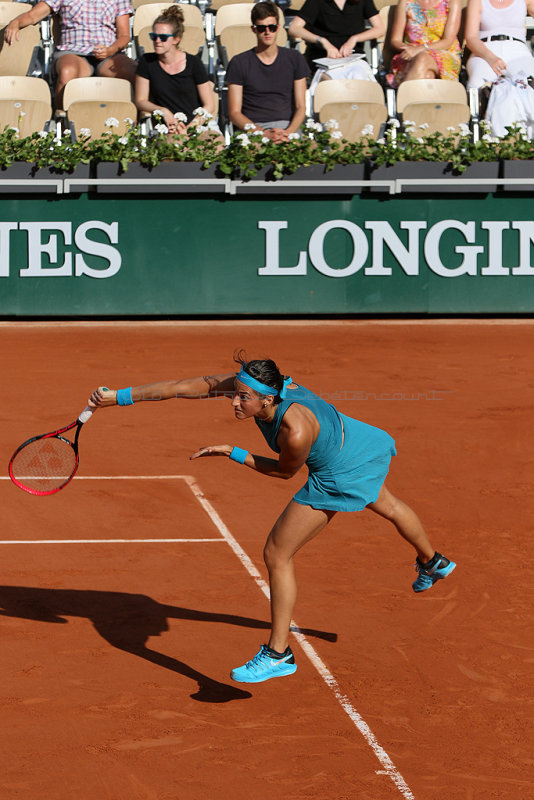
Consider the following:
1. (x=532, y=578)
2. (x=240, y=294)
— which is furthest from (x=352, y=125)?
(x=532, y=578)

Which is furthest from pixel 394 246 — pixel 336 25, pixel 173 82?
pixel 173 82

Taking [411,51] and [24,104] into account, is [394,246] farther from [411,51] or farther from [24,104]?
[24,104]

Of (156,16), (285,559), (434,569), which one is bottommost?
(434,569)

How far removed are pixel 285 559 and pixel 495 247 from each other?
10.3 m

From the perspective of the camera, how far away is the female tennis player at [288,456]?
483cm

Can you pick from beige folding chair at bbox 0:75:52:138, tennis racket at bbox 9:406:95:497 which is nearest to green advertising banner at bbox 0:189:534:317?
beige folding chair at bbox 0:75:52:138

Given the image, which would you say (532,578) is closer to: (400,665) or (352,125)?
(400,665)

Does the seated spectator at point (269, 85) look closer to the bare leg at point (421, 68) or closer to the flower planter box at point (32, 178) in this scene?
the bare leg at point (421, 68)

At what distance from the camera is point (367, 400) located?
1095 cm

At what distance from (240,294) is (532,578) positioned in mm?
8407

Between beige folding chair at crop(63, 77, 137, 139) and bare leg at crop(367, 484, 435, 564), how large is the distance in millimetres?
9679

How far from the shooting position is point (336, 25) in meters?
15.4

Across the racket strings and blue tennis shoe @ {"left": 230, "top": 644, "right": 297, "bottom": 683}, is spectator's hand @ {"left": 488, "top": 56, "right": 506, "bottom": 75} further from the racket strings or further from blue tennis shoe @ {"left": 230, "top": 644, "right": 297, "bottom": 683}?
blue tennis shoe @ {"left": 230, "top": 644, "right": 297, "bottom": 683}

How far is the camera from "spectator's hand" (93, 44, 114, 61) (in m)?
15.1
